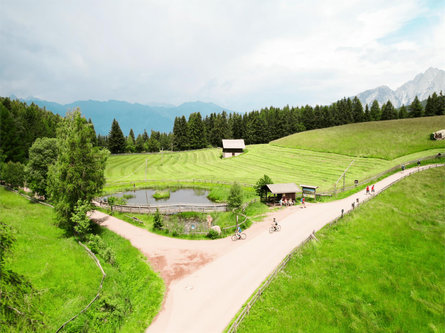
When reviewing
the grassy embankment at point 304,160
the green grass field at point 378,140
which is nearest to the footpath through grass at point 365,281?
the grassy embankment at point 304,160

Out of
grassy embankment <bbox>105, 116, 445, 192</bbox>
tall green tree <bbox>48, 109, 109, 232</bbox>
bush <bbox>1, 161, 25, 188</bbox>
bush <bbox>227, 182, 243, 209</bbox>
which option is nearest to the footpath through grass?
bush <bbox>227, 182, 243, 209</bbox>

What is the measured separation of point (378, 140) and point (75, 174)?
267 ft

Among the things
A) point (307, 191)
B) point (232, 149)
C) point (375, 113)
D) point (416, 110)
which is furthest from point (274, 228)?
point (375, 113)

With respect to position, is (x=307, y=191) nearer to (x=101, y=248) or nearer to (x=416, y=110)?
(x=101, y=248)

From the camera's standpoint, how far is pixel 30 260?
1984cm

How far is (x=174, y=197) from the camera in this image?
49094mm

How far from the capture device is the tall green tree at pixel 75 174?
28078 millimetres

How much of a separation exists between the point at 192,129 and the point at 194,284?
9928 centimetres

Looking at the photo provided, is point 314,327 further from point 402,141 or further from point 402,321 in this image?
point 402,141

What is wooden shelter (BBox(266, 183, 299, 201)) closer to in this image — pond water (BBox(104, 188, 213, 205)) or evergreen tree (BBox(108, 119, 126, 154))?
pond water (BBox(104, 188, 213, 205))

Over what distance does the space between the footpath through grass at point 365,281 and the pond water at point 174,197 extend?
2547 cm

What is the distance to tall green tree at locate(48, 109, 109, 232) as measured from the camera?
2808 centimetres

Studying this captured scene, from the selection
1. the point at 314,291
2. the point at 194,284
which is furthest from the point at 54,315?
the point at 314,291

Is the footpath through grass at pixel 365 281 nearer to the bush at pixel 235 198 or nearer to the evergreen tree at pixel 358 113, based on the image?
the bush at pixel 235 198
